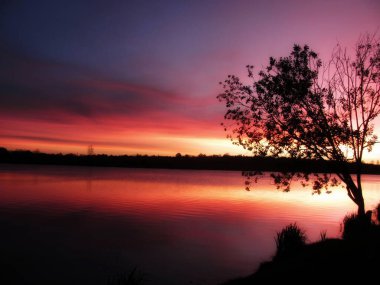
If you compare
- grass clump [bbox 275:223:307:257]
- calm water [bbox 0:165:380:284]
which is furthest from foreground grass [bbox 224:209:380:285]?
calm water [bbox 0:165:380:284]

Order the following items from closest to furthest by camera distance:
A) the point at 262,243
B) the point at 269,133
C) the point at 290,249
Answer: the point at 269,133, the point at 290,249, the point at 262,243

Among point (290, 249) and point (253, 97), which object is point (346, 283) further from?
point (253, 97)

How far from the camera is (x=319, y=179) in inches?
750

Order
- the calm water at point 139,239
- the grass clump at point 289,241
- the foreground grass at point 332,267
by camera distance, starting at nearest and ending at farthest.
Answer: the foreground grass at point 332,267
the calm water at point 139,239
the grass clump at point 289,241

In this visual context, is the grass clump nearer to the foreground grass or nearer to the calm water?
the calm water

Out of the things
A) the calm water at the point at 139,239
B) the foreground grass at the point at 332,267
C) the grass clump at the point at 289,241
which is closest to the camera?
the foreground grass at the point at 332,267

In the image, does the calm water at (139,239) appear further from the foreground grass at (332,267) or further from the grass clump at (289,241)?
the foreground grass at (332,267)

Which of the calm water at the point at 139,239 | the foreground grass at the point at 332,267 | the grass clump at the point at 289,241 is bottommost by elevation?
the calm water at the point at 139,239

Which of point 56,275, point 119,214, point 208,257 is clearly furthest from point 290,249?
point 119,214

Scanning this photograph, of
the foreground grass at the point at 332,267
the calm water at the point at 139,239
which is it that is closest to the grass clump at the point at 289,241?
the calm water at the point at 139,239

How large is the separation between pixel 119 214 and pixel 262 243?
19934 millimetres

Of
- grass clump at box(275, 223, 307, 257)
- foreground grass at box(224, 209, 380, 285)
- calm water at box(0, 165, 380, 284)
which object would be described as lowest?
calm water at box(0, 165, 380, 284)

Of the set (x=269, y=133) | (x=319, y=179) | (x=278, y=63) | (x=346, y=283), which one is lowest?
(x=346, y=283)

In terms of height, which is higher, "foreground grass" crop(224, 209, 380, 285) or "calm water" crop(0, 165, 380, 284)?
"foreground grass" crop(224, 209, 380, 285)
